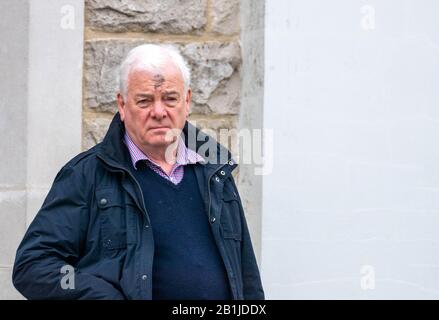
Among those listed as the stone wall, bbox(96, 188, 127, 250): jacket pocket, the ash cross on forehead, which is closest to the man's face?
the ash cross on forehead

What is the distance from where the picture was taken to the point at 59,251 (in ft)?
8.50

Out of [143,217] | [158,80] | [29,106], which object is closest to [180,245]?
[143,217]

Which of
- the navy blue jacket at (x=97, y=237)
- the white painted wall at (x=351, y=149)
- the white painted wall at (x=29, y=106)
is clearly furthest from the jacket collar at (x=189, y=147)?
the white painted wall at (x=29, y=106)

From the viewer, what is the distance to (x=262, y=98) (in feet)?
12.0

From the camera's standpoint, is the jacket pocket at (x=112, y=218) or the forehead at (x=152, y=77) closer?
the jacket pocket at (x=112, y=218)

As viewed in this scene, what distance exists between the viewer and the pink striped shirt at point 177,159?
2803 mm

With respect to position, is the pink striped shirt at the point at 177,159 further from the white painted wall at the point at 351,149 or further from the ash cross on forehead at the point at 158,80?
the white painted wall at the point at 351,149


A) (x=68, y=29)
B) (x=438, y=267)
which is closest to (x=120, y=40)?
(x=68, y=29)

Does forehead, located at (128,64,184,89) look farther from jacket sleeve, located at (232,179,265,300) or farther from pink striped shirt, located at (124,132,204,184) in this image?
jacket sleeve, located at (232,179,265,300)

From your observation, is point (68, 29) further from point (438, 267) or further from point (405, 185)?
point (438, 267)

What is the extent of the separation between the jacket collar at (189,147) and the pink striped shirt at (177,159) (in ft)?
0.07

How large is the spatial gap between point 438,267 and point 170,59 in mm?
1737
